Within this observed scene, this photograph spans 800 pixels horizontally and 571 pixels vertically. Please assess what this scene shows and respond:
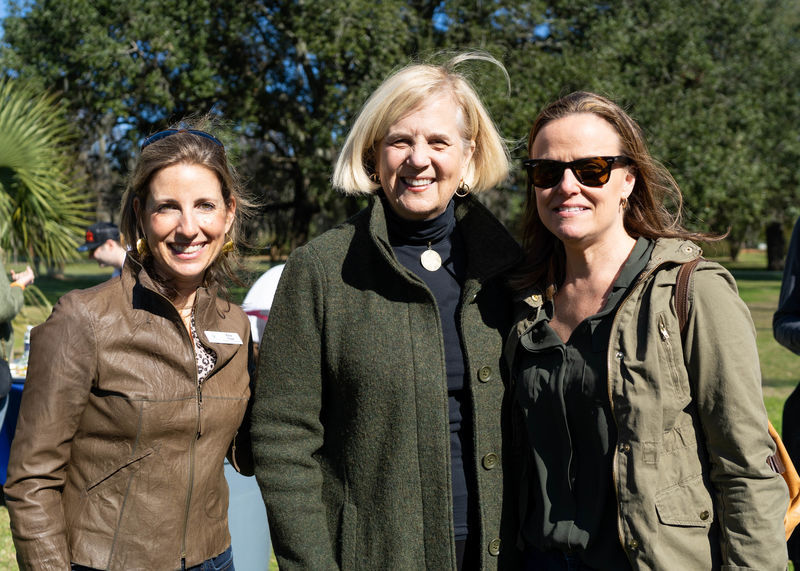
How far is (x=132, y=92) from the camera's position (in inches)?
537

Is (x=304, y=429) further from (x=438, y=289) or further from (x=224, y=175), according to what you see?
(x=224, y=175)

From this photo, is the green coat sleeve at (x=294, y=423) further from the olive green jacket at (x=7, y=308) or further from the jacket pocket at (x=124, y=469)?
the olive green jacket at (x=7, y=308)

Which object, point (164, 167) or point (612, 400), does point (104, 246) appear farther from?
point (612, 400)

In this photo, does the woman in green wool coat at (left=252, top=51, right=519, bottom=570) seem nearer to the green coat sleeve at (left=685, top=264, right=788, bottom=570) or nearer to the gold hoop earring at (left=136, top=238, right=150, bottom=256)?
the gold hoop earring at (left=136, top=238, right=150, bottom=256)

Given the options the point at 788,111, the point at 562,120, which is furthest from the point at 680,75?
the point at 562,120

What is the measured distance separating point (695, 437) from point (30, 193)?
7538 mm

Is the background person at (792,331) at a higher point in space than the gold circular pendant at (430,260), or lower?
lower

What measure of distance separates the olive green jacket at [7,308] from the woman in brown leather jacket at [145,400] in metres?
2.83

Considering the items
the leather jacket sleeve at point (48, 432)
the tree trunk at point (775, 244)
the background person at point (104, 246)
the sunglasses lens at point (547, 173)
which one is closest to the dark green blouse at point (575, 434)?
the sunglasses lens at point (547, 173)

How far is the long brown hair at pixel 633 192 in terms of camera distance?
200 centimetres

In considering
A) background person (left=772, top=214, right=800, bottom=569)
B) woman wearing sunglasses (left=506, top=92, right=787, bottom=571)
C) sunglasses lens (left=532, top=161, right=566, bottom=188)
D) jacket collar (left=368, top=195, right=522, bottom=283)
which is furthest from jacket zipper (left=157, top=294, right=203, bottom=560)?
background person (left=772, top=214, right=800, bottom=569)

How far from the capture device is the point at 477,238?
2.16 m

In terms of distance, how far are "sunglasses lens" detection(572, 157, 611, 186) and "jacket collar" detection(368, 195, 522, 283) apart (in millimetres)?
288

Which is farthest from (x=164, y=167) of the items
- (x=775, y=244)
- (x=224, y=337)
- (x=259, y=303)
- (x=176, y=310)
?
(x=775, y=244)
